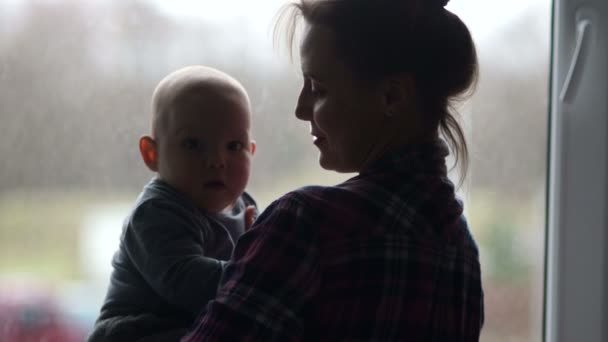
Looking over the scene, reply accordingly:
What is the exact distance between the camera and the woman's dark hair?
2.78ft

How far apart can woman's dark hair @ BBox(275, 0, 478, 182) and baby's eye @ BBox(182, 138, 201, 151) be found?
255 millimetres

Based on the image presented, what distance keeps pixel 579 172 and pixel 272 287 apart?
0.69 m

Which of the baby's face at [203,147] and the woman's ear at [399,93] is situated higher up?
the woman's ear at [399,93]

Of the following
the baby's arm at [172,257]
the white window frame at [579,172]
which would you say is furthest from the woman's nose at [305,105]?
the white window frame at [579,172]

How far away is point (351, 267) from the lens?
2.58 feet

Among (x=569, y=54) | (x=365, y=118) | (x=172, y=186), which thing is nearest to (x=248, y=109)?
(x=172, y=186)

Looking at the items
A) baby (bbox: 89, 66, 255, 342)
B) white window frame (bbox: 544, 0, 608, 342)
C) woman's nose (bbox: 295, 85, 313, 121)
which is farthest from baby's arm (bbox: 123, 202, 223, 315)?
white window frame (bbox: 544, 0, 608, 342)

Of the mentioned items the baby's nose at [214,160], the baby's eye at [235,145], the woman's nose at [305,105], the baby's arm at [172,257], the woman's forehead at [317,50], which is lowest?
the baby's arm at [172,257]

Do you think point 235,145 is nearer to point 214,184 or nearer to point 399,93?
point 214,184

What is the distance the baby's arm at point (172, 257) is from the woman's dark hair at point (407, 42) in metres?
0.32

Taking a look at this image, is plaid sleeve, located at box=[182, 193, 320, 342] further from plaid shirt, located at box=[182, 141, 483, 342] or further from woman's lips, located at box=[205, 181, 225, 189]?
woman's lips, located at box=[205, 181, 225, 189]

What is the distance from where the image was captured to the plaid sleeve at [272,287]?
76 centimetres

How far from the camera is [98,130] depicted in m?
1.25

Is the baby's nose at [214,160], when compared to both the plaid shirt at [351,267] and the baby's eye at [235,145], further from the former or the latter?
→ the plaid shirt at [351,267]
